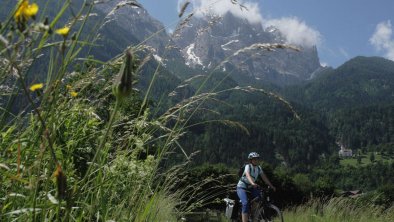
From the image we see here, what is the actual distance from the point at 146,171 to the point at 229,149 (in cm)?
16865

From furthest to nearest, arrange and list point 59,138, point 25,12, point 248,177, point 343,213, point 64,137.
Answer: point 343,213, point 248,177, point 64,137, point 59,138, point 25,12

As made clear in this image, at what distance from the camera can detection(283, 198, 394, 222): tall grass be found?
32.7ft

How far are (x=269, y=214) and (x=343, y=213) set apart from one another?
7.11 ft

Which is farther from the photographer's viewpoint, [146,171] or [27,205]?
[146,171]

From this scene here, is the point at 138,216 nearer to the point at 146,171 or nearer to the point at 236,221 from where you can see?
the point at 146,171

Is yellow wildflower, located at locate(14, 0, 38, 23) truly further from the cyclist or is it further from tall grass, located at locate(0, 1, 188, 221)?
the cyclist

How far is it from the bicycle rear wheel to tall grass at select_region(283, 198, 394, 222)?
1.16 metres

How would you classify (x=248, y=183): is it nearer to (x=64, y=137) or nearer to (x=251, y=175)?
Result: (x=251, y=175)

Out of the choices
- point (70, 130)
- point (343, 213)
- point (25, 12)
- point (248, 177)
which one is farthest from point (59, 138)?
point (343, 213)

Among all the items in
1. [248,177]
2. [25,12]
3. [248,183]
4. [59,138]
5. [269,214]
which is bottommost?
[269,214]

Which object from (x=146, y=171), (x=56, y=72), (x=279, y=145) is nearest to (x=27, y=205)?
(x=56, y=72)

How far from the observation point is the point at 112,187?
205 centimetres

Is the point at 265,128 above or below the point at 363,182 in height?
above

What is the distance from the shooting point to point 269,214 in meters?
9.45
